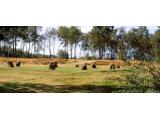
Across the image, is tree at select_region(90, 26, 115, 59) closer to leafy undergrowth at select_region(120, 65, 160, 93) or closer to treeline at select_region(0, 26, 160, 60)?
treeline at select_region(0, 26, 160, 60)

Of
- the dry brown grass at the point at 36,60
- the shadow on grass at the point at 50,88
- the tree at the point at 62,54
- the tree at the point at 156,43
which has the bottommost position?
the shadow on grass at the point at 50,88

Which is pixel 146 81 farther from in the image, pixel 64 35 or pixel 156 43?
pixel 64 35

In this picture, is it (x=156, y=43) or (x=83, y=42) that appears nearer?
(x=156, y=43)

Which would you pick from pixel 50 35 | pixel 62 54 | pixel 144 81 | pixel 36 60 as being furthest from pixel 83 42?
pixel 144 81

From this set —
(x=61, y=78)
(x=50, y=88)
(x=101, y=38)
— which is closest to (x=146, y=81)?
(x=101, y=38)

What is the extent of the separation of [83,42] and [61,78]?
467 mm

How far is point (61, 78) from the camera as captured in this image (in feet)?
24.0

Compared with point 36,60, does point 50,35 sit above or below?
above

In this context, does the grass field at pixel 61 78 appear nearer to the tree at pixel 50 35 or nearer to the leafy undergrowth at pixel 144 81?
the leafy undergrowth at pixel 144 81

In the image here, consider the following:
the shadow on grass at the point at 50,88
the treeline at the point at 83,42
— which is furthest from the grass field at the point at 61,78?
the treeline at the point at 83,42

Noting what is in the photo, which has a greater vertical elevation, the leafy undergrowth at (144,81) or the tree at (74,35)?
the tree at (74,35)

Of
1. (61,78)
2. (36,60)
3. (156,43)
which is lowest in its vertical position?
(61,78)

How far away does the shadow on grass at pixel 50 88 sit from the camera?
726 cm
